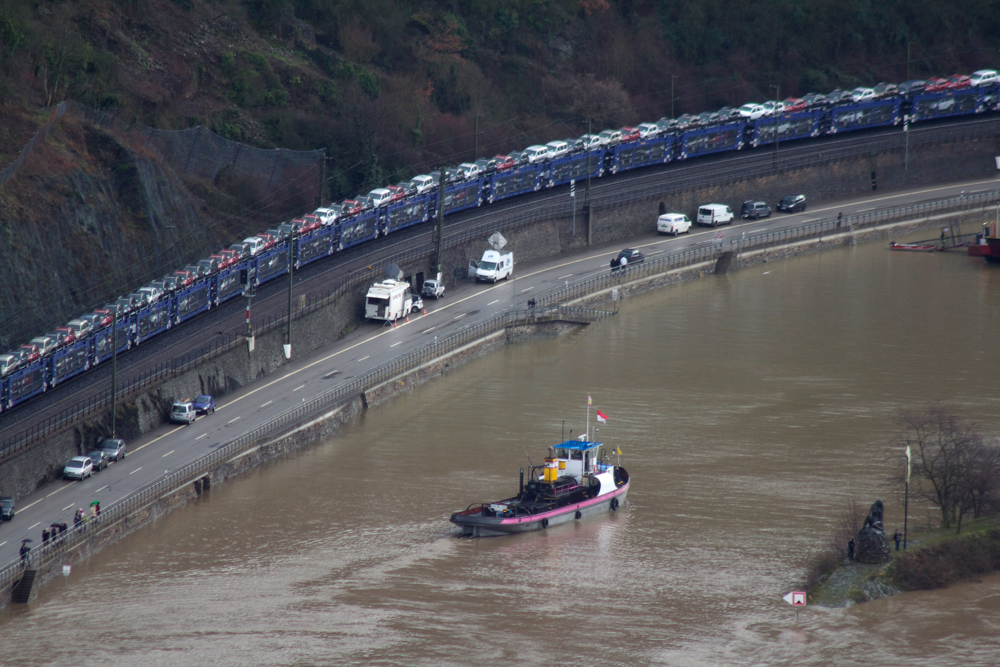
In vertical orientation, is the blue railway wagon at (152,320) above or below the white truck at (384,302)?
below

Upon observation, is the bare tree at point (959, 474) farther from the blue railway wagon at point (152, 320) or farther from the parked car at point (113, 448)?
the blue railway wagon at point (152, 320)

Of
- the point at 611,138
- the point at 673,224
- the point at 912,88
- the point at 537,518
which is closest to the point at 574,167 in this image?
the point at 611,138

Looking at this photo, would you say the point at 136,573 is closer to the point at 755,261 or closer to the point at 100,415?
the point at 100,415

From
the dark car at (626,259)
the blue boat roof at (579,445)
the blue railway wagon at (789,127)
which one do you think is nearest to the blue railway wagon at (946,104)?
the blue railway wagon at (789,127)

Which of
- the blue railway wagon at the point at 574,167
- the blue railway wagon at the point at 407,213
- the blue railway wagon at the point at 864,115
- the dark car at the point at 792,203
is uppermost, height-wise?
the blue railway wagon at the point at 864,115

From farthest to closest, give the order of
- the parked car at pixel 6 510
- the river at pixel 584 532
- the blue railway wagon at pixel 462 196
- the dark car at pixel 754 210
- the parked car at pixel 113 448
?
the dark car at pixel 754 210
the blue railway wagon at pixel 462 196
the parked car at pixel 113 448
the parked car at pixel 6 510
the river at pixel 584 532

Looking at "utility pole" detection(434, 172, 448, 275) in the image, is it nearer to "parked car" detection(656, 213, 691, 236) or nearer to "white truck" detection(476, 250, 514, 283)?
"white truck" detection(476, 250, 514, 283)
